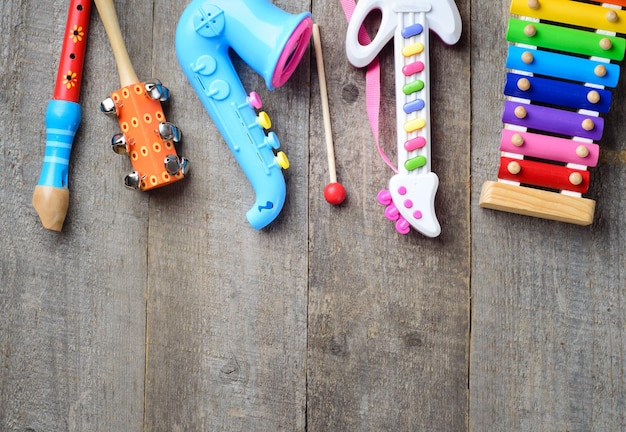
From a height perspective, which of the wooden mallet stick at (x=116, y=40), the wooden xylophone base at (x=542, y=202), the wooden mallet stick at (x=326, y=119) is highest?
the wooden mallet stick at (x=116, y=40)

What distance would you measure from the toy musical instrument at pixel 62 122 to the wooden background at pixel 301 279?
0.02m

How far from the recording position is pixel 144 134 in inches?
43.6

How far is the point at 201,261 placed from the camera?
1159 millimetres

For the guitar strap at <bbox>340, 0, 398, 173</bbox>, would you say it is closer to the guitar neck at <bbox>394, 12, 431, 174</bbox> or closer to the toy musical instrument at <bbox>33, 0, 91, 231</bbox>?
the guitar neck at <bbox>394, 12, 431, 174</bbox>

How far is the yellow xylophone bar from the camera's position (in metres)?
1.07

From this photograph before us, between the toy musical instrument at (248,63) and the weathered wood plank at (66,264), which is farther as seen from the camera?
the weathered wood plank at (66,264)

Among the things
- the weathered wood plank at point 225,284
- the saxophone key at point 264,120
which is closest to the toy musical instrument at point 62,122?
the weathered wood plank at point 225,284

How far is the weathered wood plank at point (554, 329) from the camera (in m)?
1.14

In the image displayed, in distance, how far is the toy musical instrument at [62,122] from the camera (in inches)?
44.7

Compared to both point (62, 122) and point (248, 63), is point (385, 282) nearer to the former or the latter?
point (248, 63)

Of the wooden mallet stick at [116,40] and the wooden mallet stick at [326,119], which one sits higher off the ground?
the wooden mallet stick at [116,40]

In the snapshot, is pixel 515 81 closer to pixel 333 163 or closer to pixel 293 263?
pixel 333 163

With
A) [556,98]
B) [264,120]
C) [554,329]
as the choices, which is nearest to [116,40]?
[264,120]

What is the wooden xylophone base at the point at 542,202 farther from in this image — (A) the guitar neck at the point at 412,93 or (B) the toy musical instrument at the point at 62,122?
(B) the toy musical instrument at the point at 62,122
